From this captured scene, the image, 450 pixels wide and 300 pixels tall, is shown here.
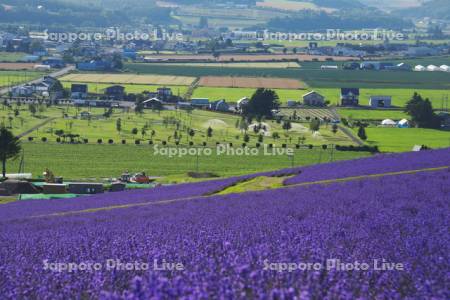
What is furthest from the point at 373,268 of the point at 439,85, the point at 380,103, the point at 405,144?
the point at 439,85

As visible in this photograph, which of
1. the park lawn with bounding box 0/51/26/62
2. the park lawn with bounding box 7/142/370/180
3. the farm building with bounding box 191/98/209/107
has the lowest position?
the park lawn with bounding box 7/142/370/180

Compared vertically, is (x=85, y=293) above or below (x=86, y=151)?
above

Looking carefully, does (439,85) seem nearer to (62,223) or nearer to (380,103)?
(380,103)

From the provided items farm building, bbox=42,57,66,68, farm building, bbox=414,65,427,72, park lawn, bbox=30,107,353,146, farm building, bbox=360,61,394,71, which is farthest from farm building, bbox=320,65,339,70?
park lawn, bbox=30,107,353,146

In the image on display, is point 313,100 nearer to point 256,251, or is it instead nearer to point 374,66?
point 374,66

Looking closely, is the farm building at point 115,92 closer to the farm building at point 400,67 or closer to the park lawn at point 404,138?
the park lawn at point 404,138

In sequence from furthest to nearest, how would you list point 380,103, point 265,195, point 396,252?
point 380,103 → point 265,195 → point 396,252

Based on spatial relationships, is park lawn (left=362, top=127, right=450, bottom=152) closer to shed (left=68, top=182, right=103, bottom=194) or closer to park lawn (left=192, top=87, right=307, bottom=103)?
park lawn (left=192, top=87, right=307, bottom=103)

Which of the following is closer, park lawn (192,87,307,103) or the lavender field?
the lavender field
